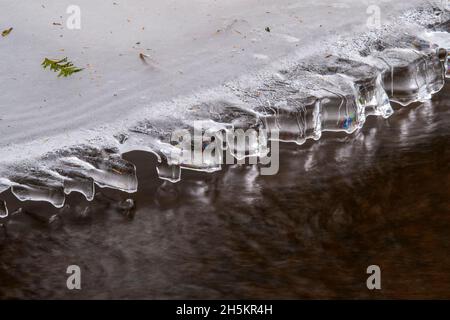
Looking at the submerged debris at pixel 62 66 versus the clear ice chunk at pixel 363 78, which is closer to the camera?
the clear ice chunk at pixel 363 78

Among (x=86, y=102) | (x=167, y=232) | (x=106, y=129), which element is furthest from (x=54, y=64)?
(x=167, y=232)

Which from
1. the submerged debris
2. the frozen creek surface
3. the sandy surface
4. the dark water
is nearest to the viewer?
the dark water

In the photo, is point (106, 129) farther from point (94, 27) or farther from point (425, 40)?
point (425, 40)

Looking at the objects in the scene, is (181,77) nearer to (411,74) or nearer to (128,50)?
(128,50)

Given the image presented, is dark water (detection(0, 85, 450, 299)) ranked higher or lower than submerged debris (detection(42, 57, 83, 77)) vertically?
lower

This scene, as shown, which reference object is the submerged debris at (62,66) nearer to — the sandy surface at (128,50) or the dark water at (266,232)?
the sandy surface at (128,50)

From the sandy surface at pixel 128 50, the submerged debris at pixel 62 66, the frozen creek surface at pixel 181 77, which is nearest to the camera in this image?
the frozen creek surface at pixel 181 77

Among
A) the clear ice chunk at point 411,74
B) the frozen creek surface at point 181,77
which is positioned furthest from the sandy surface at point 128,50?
the clear ice chunk at point 411,74

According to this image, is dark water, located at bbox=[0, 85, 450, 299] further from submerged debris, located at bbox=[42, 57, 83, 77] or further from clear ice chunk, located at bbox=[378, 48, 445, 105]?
submerged debris, located at bbox=[42, 57, 83, 77]

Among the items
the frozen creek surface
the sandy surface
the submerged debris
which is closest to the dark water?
the frozen creek surface
